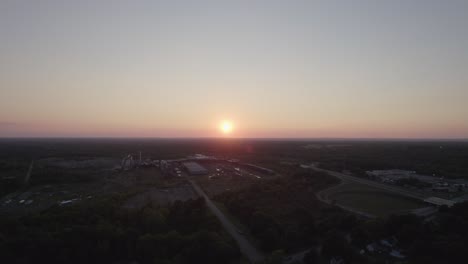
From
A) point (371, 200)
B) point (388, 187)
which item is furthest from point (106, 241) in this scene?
point (388, 187)

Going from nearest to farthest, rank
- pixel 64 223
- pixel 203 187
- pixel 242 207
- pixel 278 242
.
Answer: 1. pixel 278 242
2. pixel 64 223
3. pixel 242 207
4. pixel 203 187

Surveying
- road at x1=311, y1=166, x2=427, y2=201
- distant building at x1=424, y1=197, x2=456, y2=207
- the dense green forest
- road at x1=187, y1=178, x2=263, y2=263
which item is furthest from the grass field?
the dense green forest

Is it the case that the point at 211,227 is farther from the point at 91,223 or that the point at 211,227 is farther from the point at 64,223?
the point at 64,223

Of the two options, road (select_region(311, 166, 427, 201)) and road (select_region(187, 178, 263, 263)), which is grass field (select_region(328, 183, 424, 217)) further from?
road (select_region(187, 178, 263, 263))

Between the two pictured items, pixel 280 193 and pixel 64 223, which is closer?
pixel 64 223

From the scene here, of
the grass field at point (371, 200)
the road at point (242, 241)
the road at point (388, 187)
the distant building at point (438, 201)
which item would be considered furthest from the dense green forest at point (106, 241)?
the road at point (388, 187)

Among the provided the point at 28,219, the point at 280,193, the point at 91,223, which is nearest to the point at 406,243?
the point at 280,193
